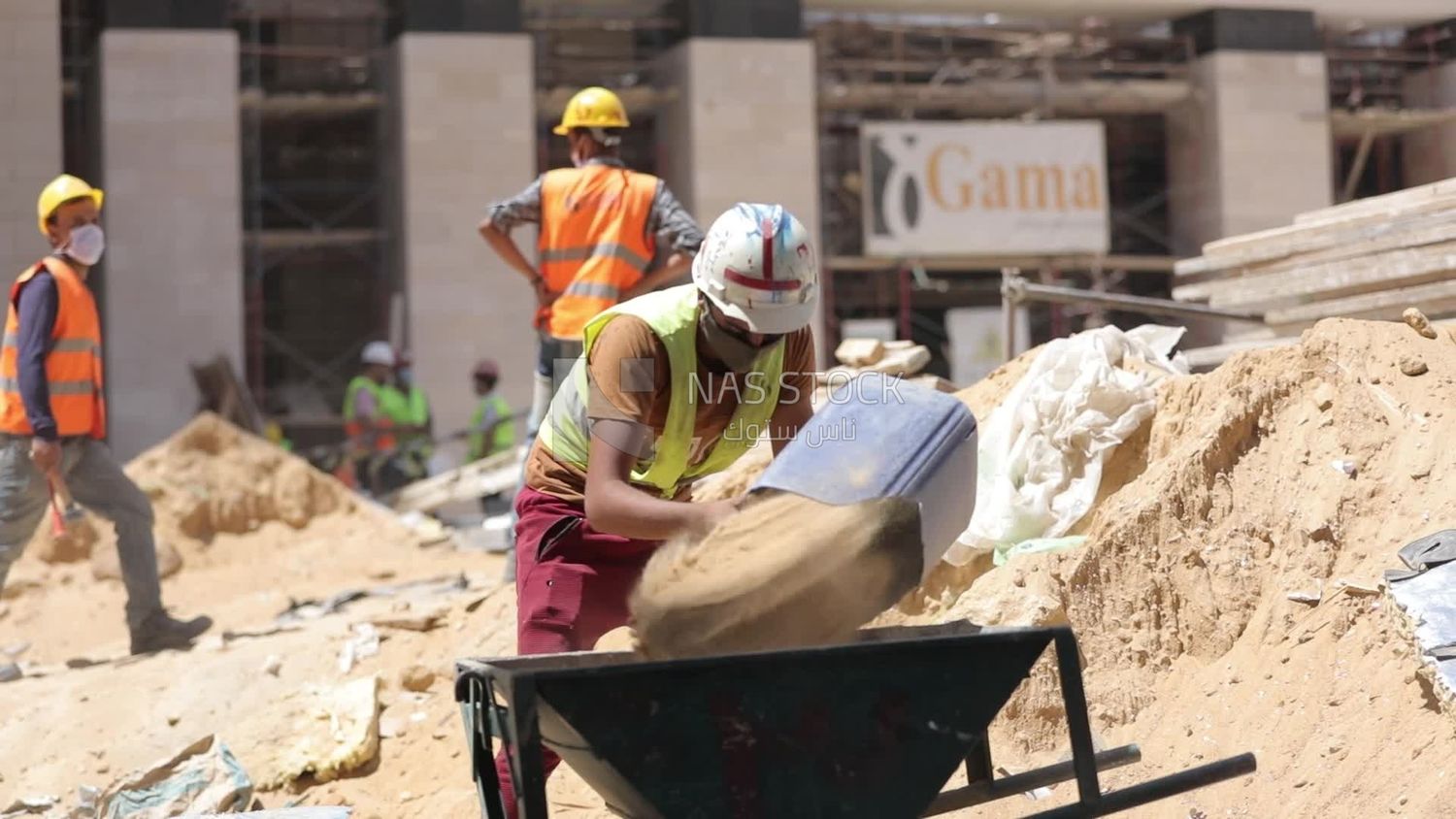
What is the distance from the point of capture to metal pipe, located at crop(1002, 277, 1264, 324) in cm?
744

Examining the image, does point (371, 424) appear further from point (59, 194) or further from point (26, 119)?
point (59, 194)

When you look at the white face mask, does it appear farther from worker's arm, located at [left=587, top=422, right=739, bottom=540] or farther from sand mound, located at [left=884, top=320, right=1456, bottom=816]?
worker's arm, located at [left=587, top=422, right=739, bottom=540]

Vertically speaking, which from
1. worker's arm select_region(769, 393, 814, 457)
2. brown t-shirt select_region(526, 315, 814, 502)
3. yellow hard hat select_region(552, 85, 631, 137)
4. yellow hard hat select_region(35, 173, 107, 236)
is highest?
yellow hard hat select_region(552, 85, 631, 137)

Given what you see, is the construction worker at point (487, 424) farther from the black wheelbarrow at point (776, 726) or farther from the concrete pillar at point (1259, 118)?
the black wheelbarrow at point (776, 726)

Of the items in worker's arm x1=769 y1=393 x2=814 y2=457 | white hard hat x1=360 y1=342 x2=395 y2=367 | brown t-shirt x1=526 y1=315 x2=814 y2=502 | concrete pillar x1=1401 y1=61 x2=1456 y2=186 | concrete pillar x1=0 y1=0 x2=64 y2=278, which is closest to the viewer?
brown t-shirt x1=526 y1=315 x2=814 y2=502

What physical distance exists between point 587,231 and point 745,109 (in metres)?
10.8

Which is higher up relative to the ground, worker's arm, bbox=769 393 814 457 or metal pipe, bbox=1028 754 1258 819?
worker's arm, bbox=769 393 814 457

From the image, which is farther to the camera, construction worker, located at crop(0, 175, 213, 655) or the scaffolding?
the scaffolding

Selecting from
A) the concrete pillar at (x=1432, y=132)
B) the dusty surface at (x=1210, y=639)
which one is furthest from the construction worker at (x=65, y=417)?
the concrete pillar at (x=1432, y=132)

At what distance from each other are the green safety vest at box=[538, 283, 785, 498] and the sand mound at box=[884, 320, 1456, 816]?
155 cm

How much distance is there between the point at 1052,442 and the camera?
5852mm

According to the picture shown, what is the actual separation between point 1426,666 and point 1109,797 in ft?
4.37

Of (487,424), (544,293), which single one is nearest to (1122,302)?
(544,293)

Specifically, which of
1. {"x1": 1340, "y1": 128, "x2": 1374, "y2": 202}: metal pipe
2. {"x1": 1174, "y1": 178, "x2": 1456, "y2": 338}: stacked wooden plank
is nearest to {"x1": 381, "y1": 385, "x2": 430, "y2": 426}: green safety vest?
{"x1": 1174, "y1": 178, "x2": 1456, "y2": 338}: stacked wooden plank
